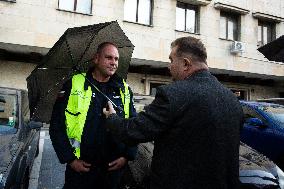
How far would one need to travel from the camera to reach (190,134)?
6.46ft

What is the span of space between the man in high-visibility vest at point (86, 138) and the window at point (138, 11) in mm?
12851

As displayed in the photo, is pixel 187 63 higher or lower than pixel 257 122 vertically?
higher

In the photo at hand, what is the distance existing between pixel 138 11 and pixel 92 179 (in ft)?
44.3

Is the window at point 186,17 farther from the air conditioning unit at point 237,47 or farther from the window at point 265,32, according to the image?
the window at point 265,32

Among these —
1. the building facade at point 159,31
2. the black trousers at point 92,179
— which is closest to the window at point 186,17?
the building facade at point 159,31

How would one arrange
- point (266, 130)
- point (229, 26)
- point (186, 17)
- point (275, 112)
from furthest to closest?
1. point (229, 26)
2. point (186, 17)
3. point (275, 112)
4. point (266, 130)

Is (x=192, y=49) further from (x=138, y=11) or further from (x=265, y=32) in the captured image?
(x=265, y=32)

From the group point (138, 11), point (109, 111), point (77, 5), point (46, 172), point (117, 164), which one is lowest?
point (46, 172)

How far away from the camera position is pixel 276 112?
707cm

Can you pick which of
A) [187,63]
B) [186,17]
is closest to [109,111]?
[187,63]

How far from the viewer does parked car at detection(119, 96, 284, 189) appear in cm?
374

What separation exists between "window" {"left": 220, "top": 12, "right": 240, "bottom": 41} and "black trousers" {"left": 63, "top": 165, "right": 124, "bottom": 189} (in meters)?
15.8

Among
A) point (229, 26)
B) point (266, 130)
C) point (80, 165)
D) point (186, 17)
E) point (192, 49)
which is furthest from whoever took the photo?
point (229, 26)

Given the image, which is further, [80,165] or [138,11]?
[138,11]
